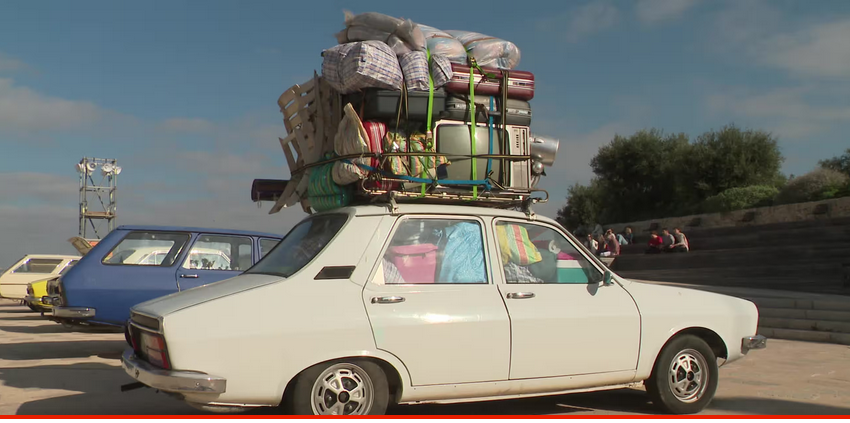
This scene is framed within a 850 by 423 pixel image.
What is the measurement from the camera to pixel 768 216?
22719 millimetres

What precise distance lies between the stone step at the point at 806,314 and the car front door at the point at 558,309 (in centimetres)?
820

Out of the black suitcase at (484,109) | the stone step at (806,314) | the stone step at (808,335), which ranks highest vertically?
the black suitcase at (484,109)

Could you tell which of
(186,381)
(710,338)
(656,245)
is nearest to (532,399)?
(710,338)

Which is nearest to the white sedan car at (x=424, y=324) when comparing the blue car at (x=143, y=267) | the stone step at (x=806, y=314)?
the blue car at (x=143, y=267)

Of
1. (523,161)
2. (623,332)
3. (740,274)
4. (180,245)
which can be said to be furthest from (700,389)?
(740,274)

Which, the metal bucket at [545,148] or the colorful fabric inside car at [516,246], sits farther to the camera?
the metal bucket at [545,148]

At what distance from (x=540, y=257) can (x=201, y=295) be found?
243 centimetres

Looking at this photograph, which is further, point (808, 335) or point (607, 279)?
point (808, 335)

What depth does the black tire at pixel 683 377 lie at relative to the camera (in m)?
5.53

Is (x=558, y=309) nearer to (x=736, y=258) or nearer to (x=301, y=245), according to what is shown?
(x=301, y=245)

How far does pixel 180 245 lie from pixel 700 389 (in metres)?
6.15

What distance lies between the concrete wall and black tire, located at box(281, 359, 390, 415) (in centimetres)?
1791

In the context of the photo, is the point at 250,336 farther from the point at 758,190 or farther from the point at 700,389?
the point at 758,190

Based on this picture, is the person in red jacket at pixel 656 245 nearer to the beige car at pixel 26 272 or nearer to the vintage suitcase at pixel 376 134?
the beige car at pixel 26 272
